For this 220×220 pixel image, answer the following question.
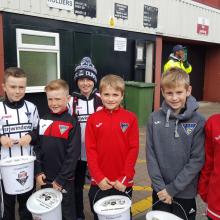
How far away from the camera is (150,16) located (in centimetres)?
940

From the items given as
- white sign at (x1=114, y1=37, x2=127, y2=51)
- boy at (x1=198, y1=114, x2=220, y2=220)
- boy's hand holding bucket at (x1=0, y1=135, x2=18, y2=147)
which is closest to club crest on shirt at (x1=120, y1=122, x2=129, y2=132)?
boy at (x1=198, y1=114, x2=220, y2=220)

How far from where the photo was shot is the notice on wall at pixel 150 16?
9.23 meters

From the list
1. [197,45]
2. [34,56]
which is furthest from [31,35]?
[197,45]

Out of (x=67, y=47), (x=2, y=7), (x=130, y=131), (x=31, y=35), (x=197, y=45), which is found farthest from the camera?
(x=197, y=45)

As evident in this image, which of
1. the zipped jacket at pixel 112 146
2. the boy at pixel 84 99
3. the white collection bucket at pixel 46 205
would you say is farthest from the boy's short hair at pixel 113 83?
the white collection bucket at pixel 46 205

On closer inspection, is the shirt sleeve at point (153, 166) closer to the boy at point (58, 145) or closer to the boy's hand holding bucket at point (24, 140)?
the boy at point (58, 145)

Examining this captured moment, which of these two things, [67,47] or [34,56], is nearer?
[34,56]

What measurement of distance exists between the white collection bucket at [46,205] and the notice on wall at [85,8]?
525 cm

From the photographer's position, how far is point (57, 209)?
2689 millimetres

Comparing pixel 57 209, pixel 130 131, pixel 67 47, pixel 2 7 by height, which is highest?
pixel 2 7

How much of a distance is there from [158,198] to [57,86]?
4.50 ft

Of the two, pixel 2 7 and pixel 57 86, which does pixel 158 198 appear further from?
pixel 2 7

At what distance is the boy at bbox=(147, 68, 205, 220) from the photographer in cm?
252

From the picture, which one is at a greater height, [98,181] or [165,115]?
[165,115]
